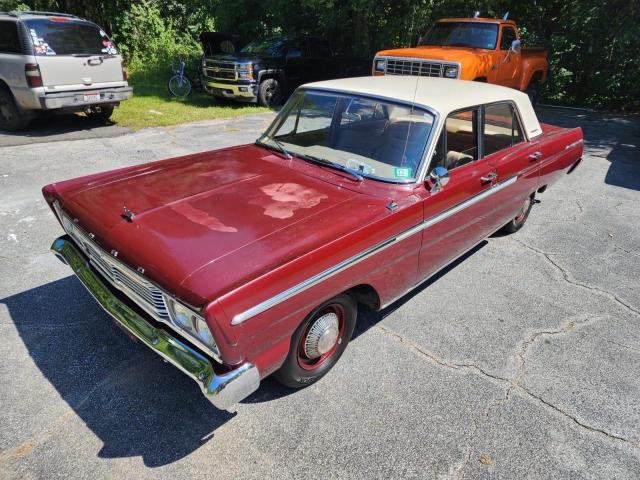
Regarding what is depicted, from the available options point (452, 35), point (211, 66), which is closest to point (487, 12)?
point (452, 35)

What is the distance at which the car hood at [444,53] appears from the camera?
855 cm

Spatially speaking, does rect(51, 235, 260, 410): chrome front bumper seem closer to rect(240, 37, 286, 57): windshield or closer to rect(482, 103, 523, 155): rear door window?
rect(482, 103, 523, 155): rear door window

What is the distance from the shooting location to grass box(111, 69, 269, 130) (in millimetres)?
9430

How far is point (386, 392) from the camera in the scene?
9.32 feet

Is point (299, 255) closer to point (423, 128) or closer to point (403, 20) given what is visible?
point (423, 128)

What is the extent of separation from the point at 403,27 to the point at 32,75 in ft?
36.8

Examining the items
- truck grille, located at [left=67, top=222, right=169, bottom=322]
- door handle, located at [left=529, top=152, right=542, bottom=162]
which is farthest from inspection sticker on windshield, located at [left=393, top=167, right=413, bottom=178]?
door handle, located at [left=529, top=152, right=542, bottom=162]

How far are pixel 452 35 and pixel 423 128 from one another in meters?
8.14

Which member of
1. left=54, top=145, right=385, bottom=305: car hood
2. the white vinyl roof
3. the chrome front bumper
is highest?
the white vinyl roof

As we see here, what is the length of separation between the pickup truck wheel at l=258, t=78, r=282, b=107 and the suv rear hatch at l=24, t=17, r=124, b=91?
12.1 feet

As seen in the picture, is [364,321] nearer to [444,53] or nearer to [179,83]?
[444,53]

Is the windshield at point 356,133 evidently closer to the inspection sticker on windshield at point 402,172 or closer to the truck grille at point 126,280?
the inspection sticker on windshield at point 402,172

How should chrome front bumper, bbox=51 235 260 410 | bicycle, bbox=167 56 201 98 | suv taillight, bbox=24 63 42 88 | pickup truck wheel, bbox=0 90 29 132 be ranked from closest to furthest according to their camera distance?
chrome front bumper, bbox=51 235 260 410
suv taillight, bbox=24 63 42 88
pickup truck wheel, bbox=0 90 29 132
bicycle, bbox=167 56 201 98

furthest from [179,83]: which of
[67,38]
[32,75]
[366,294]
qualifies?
[366,294]
